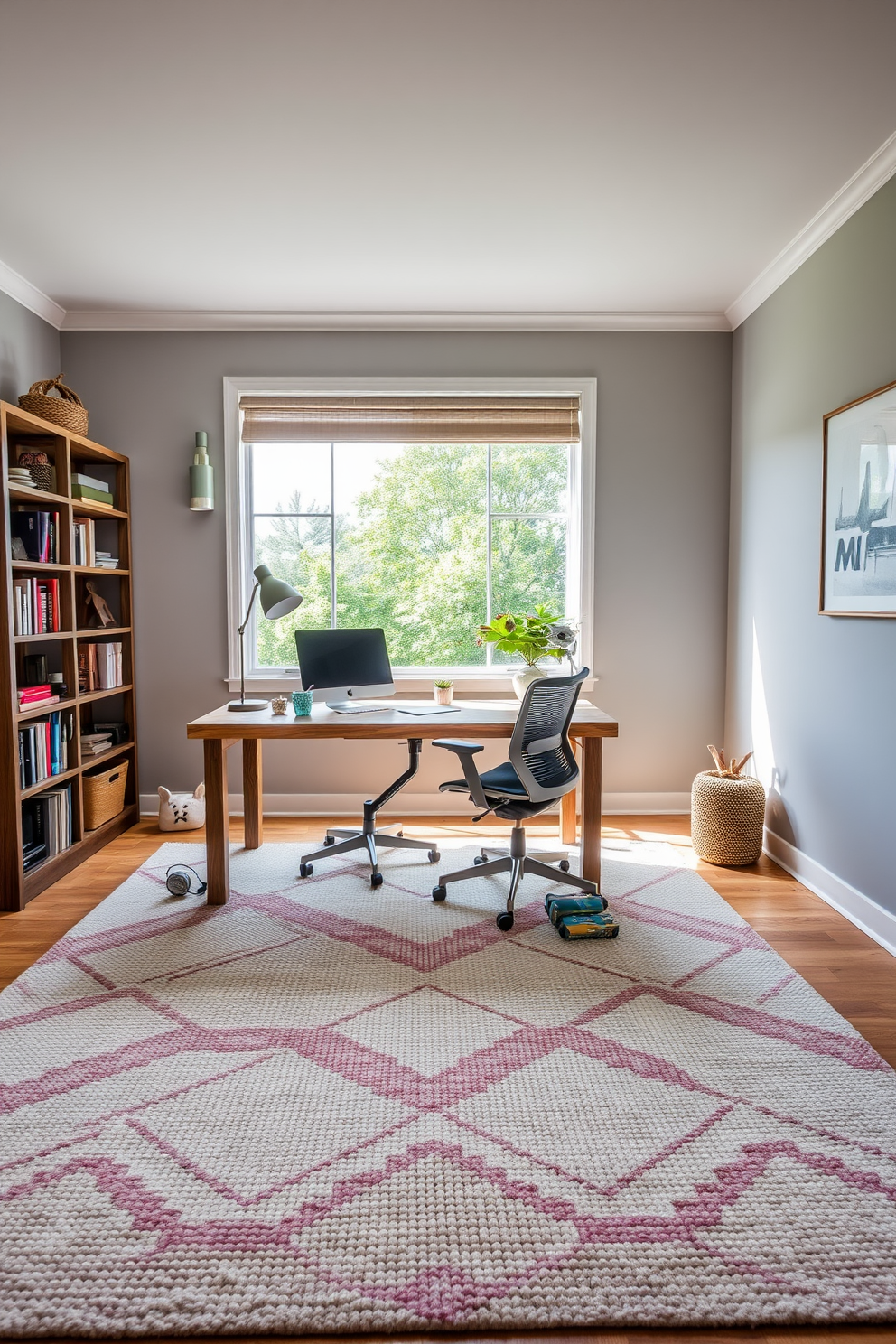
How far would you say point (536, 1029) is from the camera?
230 cm

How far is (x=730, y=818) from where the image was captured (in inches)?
148

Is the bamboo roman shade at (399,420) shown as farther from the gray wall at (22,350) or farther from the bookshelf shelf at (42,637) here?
the bookshelf shelf at (42,637)

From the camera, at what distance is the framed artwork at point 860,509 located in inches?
114

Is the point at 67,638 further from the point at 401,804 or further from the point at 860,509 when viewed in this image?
the point at 860,509

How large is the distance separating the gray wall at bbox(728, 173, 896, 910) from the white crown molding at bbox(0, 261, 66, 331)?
3555mm

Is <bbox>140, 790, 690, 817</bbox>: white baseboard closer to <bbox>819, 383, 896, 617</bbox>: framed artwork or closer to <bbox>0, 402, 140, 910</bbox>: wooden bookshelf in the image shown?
<bbox>0, 402, 140, 910</bbox>: wooden bookshelf

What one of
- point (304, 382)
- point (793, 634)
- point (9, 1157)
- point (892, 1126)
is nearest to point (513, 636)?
point (793, 634)

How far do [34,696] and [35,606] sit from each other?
0.38 metres

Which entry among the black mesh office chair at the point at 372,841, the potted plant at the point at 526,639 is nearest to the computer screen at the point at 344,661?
the black mesh office chair at the point at 372,841

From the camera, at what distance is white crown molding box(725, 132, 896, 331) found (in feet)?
9.47

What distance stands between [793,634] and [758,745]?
674 mm

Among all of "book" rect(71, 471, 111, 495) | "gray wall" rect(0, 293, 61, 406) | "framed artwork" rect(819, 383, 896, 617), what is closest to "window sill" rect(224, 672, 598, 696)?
"book" rect(71, 471, 111, 495)

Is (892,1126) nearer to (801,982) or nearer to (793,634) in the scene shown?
(801,982)

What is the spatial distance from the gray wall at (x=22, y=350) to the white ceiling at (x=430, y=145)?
16 centimetres
